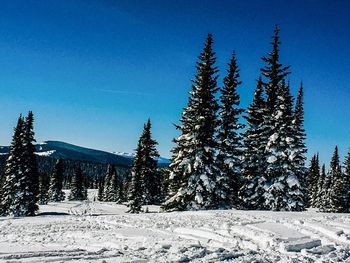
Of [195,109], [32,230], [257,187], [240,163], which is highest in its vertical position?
[195,109]

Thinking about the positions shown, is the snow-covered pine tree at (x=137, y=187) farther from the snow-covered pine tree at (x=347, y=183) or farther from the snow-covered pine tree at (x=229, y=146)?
the snow-covered pine tree at (x=347, y=183)

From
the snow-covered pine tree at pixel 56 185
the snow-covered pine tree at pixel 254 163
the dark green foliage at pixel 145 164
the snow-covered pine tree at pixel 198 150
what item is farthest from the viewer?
the snow-covered pine tree at pixel 56 185

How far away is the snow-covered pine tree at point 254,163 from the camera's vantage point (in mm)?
27859

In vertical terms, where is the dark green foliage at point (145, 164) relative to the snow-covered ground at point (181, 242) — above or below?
above

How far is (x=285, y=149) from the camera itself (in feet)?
90.5

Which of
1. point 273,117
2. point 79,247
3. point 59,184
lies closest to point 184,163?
point 273,117

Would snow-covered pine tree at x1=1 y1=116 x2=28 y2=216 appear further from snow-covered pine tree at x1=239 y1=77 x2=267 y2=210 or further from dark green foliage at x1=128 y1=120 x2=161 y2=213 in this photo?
snow-covered pine tree at x1=239 y1=77 x2=267 y2=210

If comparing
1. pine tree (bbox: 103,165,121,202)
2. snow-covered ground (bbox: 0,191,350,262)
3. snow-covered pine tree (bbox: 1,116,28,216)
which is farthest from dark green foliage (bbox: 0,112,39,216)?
pine tree (bbox: 103,165,121,202)

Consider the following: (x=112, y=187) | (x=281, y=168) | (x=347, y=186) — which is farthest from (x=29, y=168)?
(x=112, y=187)

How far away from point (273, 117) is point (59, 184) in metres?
79.5

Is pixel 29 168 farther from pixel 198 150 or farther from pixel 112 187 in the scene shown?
pixel 112 187

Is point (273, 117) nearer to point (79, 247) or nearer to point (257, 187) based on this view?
point (257, 187)

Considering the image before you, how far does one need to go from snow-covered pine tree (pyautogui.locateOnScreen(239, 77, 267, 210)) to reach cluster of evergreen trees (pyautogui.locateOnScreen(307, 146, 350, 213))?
10.2 metres

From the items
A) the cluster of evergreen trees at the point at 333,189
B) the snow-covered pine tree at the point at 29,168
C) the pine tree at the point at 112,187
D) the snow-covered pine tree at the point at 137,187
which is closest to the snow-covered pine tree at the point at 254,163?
the cluster of evergreen trees at the point at 333,189
